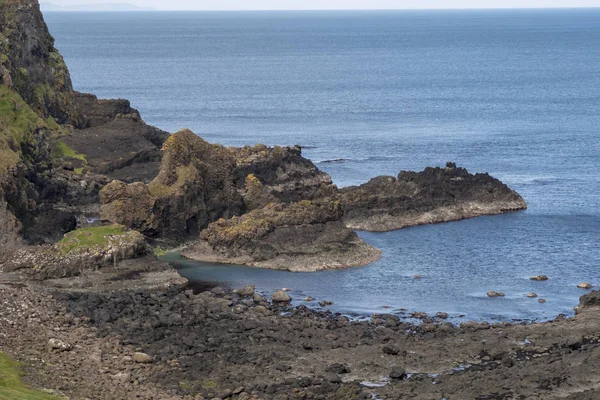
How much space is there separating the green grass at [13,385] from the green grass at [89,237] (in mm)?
18503

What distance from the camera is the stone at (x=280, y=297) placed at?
65500 mm

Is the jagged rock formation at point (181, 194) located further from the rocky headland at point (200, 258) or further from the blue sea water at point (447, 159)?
the blue sea water at point (447, 159)

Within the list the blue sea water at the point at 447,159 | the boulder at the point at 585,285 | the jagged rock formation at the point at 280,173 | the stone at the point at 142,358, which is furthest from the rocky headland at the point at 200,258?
the boulder at the point at 585,285

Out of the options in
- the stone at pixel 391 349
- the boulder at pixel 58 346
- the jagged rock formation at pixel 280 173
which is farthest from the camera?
the jagged rock formation at pixel 280 173

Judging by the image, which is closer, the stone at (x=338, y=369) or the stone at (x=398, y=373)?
the stone at (x=398, y=373)

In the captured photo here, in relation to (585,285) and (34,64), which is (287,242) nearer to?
(585,285)

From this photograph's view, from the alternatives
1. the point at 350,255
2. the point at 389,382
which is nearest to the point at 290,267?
the point at 350,255

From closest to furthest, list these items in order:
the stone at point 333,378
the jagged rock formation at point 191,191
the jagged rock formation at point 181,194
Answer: the stone at point 333,378, the jagged rock formation at point 191,191, the jagged rock formation at point 181,194

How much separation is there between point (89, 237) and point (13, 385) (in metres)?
24.4

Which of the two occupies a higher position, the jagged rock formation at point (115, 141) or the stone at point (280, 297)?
the jagged rock formation at point (115, 141)

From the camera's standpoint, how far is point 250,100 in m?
178

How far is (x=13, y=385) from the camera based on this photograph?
47.0m

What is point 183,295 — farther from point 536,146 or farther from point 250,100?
point 250,100

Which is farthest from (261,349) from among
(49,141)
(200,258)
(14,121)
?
(49,141)
